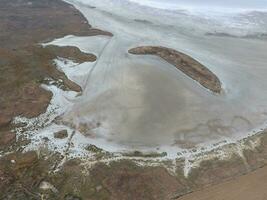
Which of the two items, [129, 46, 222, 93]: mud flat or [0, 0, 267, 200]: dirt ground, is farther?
[129, 46, 222, 93]: mud flat

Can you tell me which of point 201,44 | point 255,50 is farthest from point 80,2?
point 255,50

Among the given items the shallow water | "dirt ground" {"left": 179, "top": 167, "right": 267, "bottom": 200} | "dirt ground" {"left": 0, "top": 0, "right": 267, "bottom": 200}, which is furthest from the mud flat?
"dirt ground" {"left": 179, "top": 167, "right": 267, "bottom": 200}

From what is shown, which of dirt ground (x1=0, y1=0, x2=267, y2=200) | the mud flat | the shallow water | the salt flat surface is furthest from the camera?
the mud flat

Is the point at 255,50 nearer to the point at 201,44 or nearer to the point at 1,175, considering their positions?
the point at 201,44

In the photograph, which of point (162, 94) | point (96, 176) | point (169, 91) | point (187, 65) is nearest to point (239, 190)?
point (96, 176)

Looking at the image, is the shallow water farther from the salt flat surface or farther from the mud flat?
the mud flat
